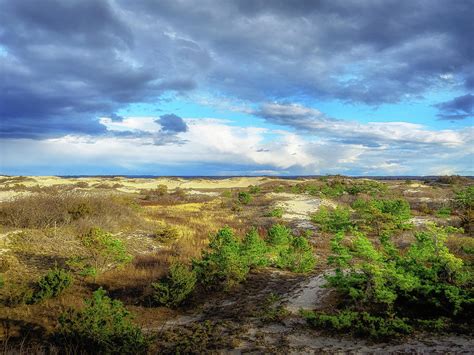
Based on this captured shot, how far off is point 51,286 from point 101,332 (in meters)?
4.26

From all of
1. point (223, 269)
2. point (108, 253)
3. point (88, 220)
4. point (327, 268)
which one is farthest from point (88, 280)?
point (327, 268)

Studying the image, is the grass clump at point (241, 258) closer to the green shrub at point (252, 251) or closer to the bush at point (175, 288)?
the green shrub at point (252, 251)

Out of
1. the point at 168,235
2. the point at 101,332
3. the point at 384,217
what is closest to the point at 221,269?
the point at 101,332

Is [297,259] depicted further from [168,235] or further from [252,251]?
[168,235]

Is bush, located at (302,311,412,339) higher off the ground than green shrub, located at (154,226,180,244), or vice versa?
green shrub, located at (154,226,180,244)

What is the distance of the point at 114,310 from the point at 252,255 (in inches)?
254

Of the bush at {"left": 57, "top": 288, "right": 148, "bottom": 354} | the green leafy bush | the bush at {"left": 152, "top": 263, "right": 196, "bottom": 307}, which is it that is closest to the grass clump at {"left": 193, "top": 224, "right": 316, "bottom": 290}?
the bush at {"left": 152, "top": 263, "right": 196, "bottom": 307}

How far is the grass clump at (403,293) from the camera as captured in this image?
25.6 ft

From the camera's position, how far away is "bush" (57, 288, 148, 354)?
6.73 metres

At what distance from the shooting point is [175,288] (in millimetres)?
10594

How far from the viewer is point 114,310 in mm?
7641

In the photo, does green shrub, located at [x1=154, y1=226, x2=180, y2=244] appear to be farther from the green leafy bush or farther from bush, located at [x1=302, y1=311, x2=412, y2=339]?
bush, located at [x1=302, y1=311, x2=412, y2=339]

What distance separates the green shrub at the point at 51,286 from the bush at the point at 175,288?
7.94ft

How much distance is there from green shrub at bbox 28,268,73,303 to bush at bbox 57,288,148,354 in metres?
3.07
